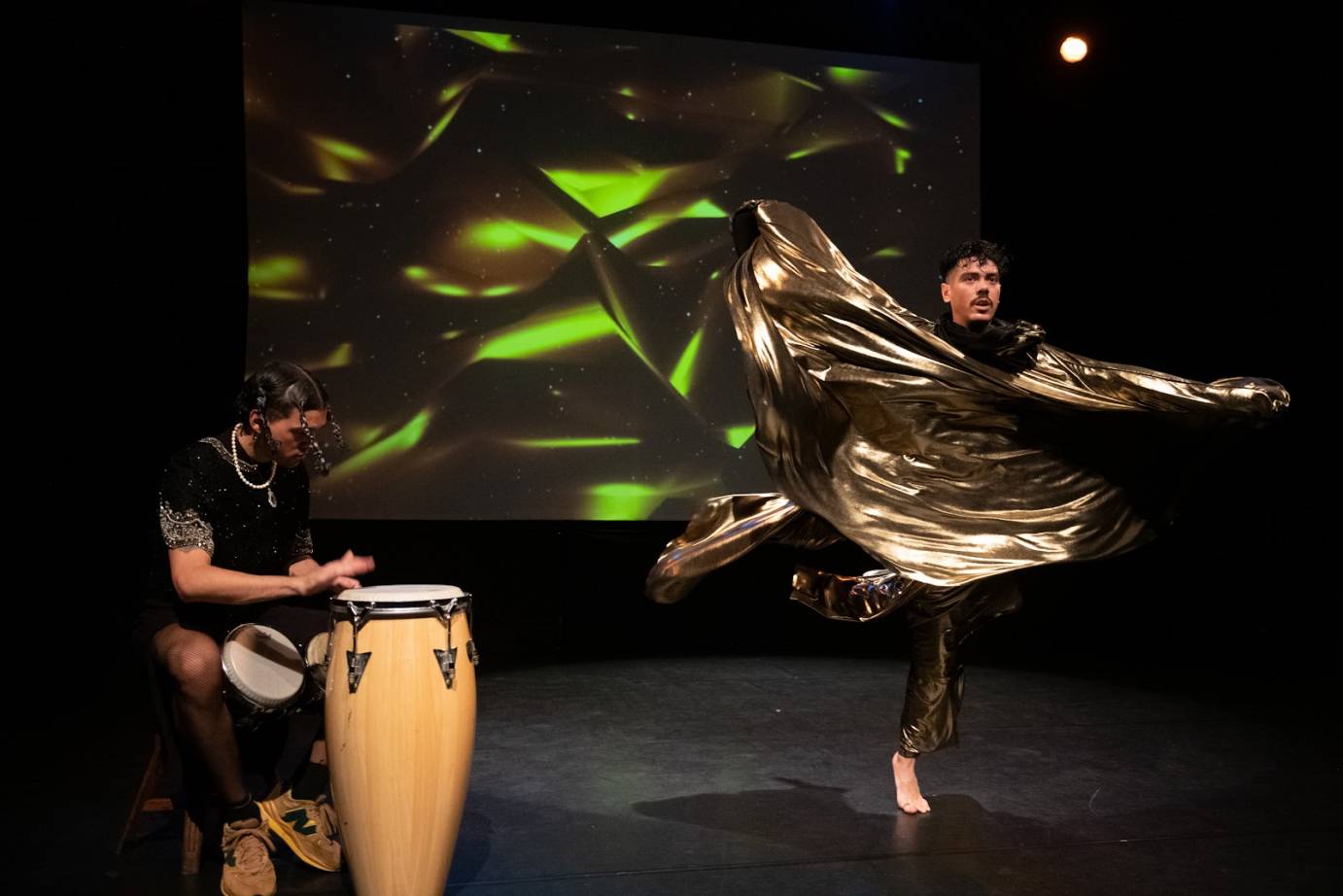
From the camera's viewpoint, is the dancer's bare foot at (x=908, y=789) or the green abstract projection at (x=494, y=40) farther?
the green abstract projection at (x=494, y=40)

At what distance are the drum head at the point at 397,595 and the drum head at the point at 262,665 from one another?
1.09 feet

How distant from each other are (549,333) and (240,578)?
282 centimetres

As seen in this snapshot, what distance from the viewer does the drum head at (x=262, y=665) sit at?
2338 millimetres

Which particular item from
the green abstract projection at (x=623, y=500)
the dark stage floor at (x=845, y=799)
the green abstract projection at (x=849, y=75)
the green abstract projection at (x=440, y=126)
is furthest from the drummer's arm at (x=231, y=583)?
the green abstract projection at (x=849, y=75)

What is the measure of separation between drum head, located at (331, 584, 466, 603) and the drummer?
0.33 ft

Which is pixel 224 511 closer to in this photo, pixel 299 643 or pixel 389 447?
pixel 299 643

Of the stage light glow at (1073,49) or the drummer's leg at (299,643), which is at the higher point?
the stage light glow at (1073,49)

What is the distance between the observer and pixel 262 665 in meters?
2.41

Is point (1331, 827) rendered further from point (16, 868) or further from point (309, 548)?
point (16, 868)

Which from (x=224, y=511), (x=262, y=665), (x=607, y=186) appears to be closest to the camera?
(x=262, y=665)

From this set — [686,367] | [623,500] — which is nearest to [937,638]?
[623,500]

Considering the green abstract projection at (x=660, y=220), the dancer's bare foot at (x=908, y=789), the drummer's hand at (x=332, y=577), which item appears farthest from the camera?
the green abstract projection at (x=660, y=220)

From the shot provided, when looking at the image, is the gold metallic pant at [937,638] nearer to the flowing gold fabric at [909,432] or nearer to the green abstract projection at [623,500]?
the flowing gold fabric at [909,432]

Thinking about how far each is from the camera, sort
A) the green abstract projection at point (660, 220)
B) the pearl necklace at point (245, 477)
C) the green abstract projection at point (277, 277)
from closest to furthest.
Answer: the pearl necklace at point (245, 477), the green abstract projection at point (277, 277), the green abstract projection at point (660, 220)
